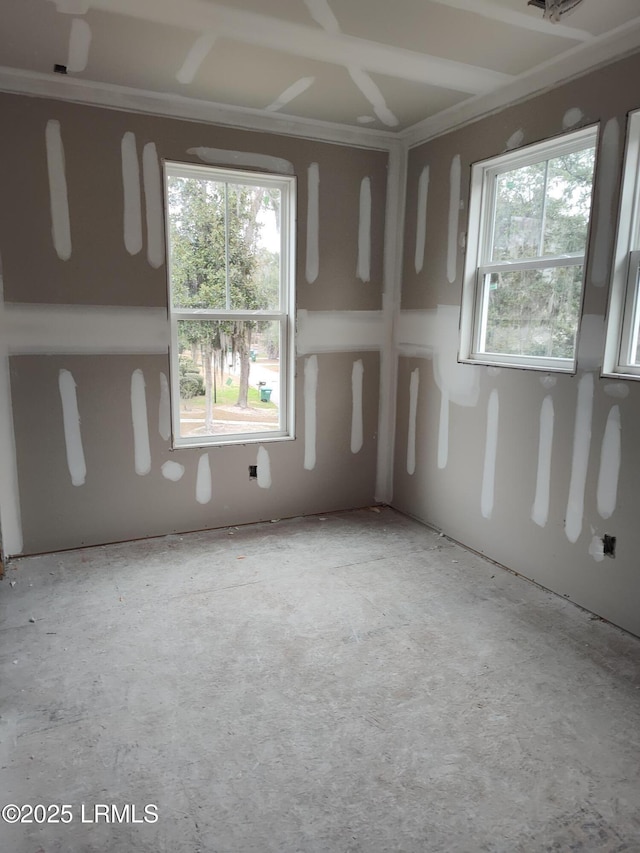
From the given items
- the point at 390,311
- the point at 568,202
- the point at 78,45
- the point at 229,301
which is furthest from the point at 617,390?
the point at 78,45

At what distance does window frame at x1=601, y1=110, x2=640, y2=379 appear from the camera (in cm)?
257

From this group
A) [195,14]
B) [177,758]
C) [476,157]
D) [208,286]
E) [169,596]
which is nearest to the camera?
[177,758]

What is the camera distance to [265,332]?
3941mm

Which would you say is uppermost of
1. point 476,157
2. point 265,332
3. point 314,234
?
point 476,157

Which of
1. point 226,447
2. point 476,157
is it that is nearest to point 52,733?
point 226,447

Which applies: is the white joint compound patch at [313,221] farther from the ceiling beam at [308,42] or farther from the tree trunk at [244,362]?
the ceiling beam at [308,42]

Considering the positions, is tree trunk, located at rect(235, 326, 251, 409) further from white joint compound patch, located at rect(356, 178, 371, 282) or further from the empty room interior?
white joint compound patch, located at rect(356, 178, 371, 282)

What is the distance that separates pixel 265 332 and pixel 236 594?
6.01ft

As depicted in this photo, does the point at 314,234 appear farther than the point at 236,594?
Yes

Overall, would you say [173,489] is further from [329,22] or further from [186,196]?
[329,22]

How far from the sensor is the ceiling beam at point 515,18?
2.28 meters

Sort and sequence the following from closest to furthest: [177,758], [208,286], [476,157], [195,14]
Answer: [177,758] → [195,14] → [476,157] → [208,286]

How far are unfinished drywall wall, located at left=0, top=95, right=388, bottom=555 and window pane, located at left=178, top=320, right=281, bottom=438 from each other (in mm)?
163

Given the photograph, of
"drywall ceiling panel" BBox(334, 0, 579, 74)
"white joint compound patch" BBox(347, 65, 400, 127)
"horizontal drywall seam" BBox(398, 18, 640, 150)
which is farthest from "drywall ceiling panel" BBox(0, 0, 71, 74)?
"horizontal drywall seam" BBox(398, 18, 640, 150)
